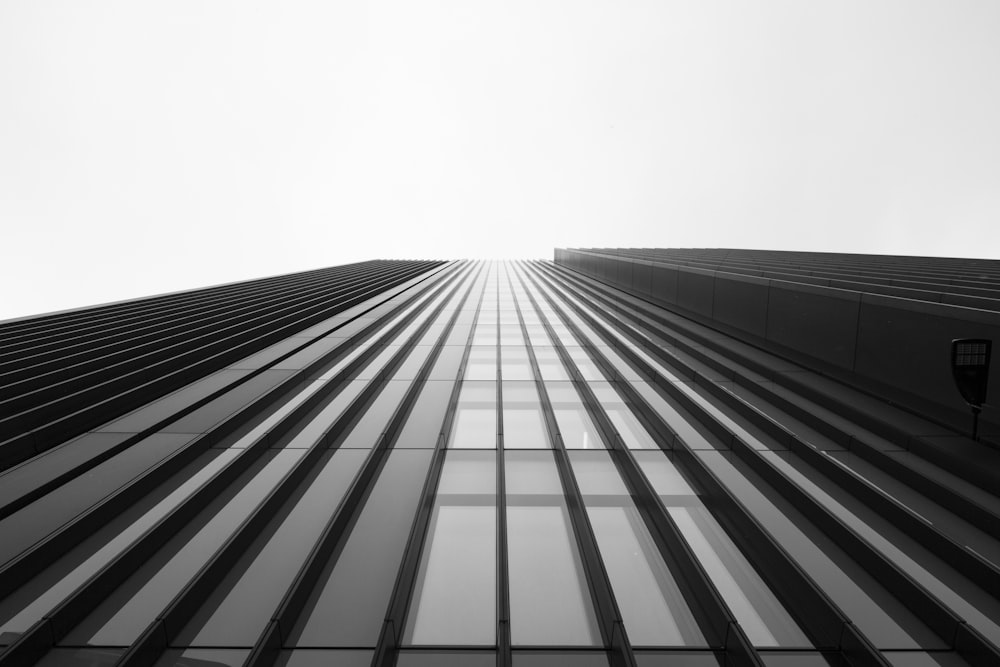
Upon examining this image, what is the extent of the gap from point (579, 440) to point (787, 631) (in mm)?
3741

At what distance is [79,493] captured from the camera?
4883mm

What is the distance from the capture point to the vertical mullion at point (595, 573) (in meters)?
3.64

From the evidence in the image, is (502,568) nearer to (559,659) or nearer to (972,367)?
(559,659)

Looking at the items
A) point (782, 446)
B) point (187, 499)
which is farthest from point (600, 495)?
point (187, 499)

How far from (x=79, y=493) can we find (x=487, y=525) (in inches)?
169

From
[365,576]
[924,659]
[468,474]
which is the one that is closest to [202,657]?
[365,576]

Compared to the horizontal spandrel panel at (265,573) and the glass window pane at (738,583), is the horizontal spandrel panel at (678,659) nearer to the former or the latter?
the glass window pane at (738,583)

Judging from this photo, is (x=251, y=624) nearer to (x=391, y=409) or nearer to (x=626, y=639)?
(x=626, y=639)

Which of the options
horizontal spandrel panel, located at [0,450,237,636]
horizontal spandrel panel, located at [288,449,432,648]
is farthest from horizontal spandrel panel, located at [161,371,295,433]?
horizontal spandrel panel, located at [288,449,432,648]

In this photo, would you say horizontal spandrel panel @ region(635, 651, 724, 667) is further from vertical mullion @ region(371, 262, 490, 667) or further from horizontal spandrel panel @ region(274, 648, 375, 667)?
horizontal spandrel panel @ region(274, 648, 375, 667)

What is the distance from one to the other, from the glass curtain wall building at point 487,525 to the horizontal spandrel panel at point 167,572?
0.02 metres

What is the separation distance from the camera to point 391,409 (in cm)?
812

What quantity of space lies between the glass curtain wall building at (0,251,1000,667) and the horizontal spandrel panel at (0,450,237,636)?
27 mm

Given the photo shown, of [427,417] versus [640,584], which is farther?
[427,417]
